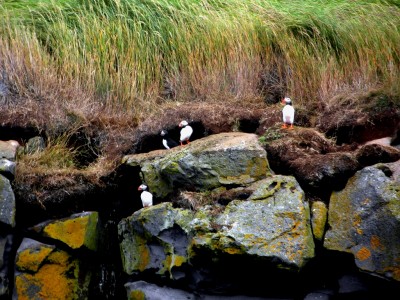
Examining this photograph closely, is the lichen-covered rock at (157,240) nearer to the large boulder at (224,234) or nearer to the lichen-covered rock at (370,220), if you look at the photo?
the large boulder at (224,234)

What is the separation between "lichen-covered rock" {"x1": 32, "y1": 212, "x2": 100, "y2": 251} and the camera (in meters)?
6.23

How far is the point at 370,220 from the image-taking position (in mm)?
5422

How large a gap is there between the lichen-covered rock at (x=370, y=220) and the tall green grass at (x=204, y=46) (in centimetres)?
232

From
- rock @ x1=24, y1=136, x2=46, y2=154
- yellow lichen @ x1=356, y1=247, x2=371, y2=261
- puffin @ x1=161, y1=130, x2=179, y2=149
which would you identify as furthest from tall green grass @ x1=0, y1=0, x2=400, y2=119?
yellow lichen @ x1=356, y1=247, x2=371, y2=261

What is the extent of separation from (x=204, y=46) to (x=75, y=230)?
369 cm

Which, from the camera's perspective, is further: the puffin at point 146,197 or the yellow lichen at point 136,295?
the puffin at point 146,197


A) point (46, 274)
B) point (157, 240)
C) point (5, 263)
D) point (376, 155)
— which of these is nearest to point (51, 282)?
point (46, 274)

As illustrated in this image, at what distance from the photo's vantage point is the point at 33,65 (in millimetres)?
8258

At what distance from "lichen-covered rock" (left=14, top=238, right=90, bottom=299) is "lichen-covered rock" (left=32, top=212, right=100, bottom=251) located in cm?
13

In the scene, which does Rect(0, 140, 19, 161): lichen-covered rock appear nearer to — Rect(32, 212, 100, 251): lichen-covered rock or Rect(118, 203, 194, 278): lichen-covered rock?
Rect(32, 212, 100, 251): lichen-covered rock

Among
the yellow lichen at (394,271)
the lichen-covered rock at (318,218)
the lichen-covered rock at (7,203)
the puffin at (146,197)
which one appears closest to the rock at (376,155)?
the lichen-covered rock at (318,218)

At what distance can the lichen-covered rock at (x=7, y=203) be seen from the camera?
6125mm

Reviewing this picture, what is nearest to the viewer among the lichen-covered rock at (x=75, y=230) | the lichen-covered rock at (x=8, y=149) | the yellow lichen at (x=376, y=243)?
the yellow lichen at (x=376, y=243)

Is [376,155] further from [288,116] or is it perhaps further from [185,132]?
[185,132]
